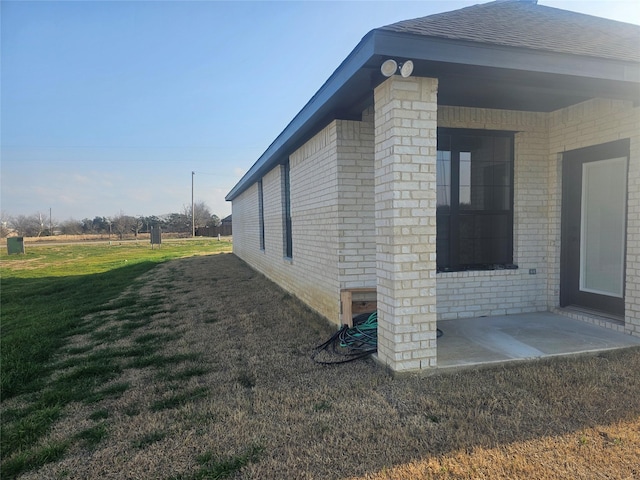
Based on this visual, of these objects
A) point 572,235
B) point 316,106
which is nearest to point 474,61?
point 316,106

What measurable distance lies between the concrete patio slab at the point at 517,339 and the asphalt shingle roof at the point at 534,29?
9.70ft

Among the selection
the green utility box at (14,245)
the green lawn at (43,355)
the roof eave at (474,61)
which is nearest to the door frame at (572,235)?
the roof eave at (474,61)

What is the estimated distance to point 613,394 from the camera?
3.04 meters

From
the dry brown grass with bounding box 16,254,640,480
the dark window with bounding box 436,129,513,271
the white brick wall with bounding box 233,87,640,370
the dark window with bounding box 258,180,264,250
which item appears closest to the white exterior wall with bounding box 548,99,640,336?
the white brick wall with bounding box 233,87,640,370

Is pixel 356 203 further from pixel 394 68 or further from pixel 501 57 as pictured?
pixel 501 57

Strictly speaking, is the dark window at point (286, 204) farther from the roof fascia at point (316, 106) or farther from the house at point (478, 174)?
the house at point (478, 174)

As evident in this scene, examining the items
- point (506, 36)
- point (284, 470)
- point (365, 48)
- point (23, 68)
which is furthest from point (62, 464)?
point (23, 68)

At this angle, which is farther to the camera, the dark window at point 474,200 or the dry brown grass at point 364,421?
the dark window at point 474,200

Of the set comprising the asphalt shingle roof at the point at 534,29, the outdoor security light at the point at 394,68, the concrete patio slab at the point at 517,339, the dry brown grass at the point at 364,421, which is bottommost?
the dry brown grass at the point at 364,421

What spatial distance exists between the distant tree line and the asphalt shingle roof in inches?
2157

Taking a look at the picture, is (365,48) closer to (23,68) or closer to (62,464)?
(62,464)

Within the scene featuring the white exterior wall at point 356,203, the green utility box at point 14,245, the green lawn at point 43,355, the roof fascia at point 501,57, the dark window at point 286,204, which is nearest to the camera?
the green lawn at point 43,355

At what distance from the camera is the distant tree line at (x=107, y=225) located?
5631 centimetres

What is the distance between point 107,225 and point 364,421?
67.2 m
